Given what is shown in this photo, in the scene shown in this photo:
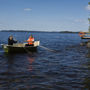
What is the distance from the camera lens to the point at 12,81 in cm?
1054

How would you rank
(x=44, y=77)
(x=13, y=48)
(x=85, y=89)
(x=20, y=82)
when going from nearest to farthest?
(x=85, y=89)
(x=20, y=82)
(x=44, y=77)
(x=13, y=48)

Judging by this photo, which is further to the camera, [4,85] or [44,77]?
[44,77]

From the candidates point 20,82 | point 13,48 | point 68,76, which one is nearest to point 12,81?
point 20,82

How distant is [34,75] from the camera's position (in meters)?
12.1

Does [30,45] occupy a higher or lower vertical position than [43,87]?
higher

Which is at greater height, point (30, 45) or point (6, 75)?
point (30, 45)

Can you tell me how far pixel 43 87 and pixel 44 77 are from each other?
2102mm

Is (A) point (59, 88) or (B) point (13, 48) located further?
(B) point (13, 48)

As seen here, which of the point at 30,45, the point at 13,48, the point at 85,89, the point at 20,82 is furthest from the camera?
the point at 30,45

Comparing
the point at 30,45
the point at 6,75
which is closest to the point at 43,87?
the point at 6,75

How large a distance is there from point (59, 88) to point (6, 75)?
470cm

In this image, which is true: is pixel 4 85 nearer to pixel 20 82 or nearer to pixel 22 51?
pixel 20 82

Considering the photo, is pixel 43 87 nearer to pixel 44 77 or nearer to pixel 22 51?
pixel 44 77

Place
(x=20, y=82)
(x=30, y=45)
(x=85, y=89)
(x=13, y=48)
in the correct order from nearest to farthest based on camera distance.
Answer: (x=85, y=89) < (x=20, y=82) < (x=13, y=48) < (x=30, y=45)
